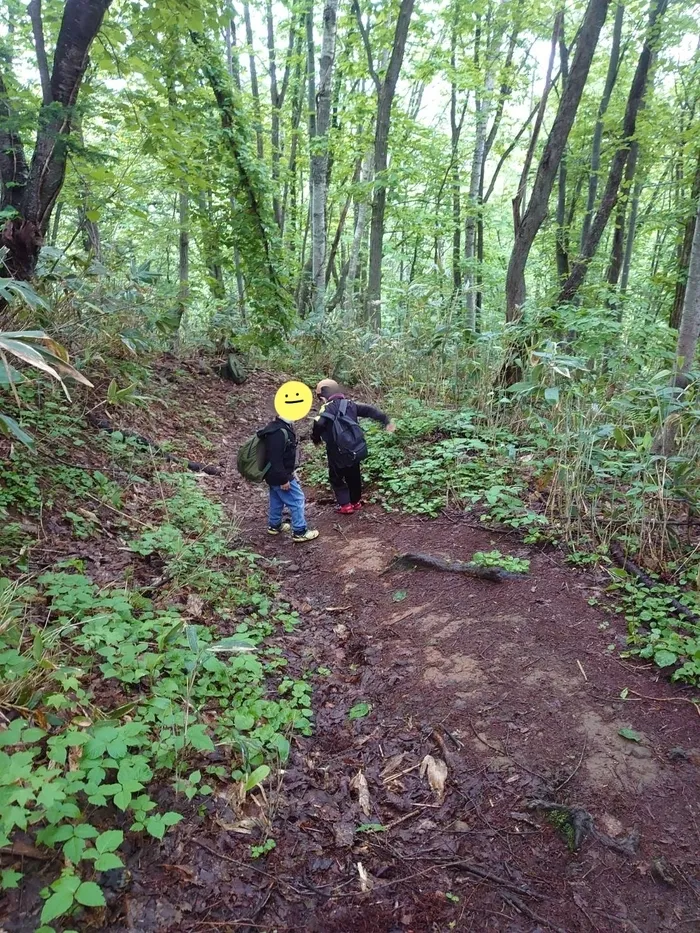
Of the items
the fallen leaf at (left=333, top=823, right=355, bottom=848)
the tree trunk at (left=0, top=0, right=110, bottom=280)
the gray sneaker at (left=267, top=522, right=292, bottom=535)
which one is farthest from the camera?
Answer: the gray sneaker at (left=267, top=522, right=292, bottom=535)

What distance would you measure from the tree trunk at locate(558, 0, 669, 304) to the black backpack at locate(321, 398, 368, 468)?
4.70m

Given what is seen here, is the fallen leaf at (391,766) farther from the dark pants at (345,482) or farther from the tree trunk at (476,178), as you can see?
the tree trunk at (476,178)

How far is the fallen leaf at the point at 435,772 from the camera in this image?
2.66m

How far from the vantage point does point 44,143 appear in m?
5.09

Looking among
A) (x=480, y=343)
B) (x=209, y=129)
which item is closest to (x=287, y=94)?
(x=209, y=129)

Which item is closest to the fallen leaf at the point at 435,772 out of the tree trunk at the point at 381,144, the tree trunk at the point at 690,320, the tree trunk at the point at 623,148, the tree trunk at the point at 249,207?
the tree trunk at the point at 690,320

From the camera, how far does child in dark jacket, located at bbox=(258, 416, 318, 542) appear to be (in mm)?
5473

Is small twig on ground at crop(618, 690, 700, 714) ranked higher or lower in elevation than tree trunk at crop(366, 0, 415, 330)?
lower

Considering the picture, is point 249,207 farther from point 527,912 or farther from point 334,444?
point 527,912

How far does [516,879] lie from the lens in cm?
221

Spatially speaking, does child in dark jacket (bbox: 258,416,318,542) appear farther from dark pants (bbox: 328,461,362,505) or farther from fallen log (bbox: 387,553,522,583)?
fallen log (bbox: 387,553,522,583)

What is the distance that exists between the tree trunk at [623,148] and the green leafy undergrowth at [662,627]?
592 centimetres

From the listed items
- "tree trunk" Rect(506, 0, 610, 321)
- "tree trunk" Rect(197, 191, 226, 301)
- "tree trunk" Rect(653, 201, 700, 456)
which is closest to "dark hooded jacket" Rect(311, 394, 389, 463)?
"tree trunk" Rect(653, 201, 700, 456)

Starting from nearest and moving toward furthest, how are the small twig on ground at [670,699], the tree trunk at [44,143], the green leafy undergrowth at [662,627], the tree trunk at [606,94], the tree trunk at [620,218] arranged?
the small twig on ground at [670,699], the green leafy undergrowth at [662,627], the tree trunk at [44,143], the tree trunk at [606,94], the tree trunk at [620,218]
